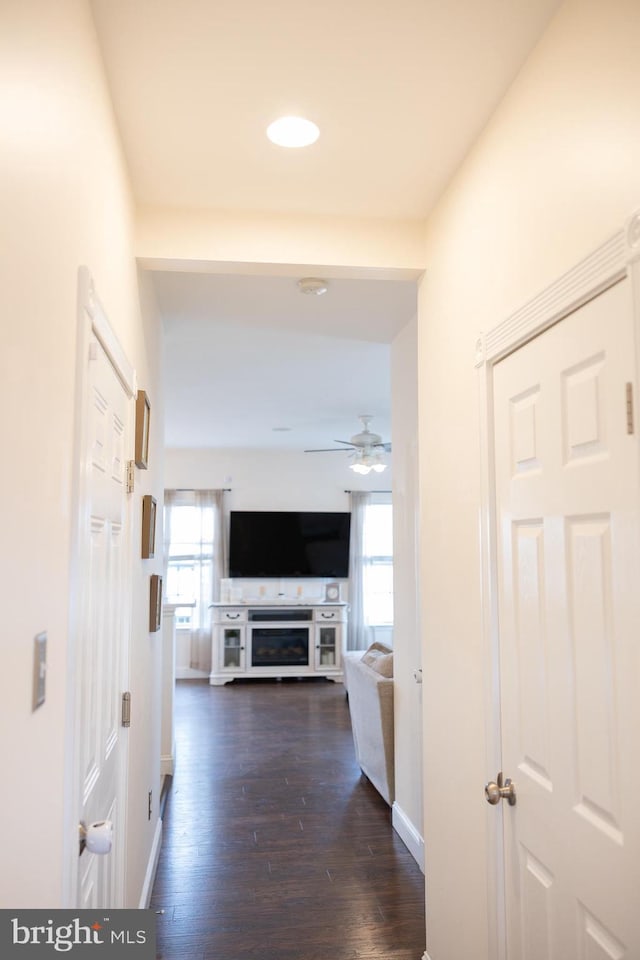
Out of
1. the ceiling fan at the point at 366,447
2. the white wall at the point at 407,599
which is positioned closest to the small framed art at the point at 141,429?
the white wall at the point at 407,599

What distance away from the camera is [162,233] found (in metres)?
2.41

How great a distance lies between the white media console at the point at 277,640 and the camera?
8.21 m

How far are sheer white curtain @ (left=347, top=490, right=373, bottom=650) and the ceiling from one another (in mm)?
5887

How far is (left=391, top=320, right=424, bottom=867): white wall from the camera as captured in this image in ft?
11.5

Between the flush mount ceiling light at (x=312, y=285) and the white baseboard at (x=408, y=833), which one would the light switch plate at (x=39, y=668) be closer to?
the flush mount ceiling light at (x=312, y=285)

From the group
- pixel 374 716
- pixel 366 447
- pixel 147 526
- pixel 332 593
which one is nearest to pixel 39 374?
pixel 147 526

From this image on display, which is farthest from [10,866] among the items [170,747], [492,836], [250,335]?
[170,747]

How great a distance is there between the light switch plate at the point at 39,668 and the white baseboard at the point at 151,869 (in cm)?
197

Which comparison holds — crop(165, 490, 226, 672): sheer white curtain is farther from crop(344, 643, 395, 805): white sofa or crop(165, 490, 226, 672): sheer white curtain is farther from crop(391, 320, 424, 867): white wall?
crop(391, 320, 424, 867): white wall

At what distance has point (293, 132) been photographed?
78.0 inches

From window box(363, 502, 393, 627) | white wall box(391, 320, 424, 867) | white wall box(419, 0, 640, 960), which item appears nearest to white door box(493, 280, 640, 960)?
white wall box(419, 0, 640, 960)

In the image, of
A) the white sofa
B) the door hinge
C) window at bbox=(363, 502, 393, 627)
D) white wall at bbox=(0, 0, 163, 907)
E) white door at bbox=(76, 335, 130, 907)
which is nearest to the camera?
white wall at bbox=(0, 0, 163, 907)

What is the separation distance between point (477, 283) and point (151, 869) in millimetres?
2802

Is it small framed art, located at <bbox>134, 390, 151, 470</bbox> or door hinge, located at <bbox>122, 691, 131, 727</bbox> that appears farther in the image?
small framed art, located at <bbox>134, 390, 151, 470</bbox>
